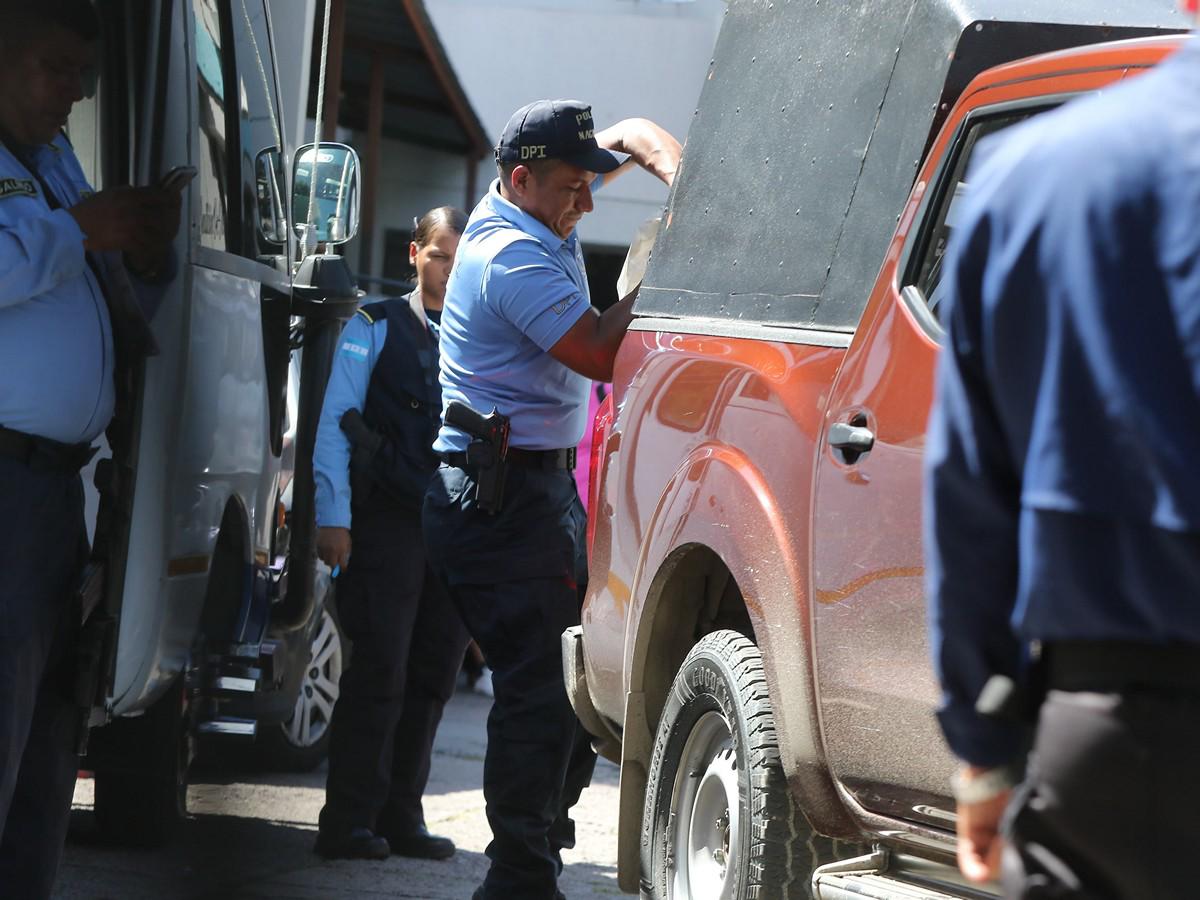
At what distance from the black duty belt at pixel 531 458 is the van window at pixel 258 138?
2.95 feet

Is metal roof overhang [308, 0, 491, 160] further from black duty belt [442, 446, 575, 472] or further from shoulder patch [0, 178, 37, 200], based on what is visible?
shoulder patch [0, 178, 37, 200]

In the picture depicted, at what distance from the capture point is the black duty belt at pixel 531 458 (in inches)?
193

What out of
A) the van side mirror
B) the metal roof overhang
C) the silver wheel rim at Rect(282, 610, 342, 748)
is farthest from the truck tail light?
the metal roof overhang

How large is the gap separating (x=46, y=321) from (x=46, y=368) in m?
0.11

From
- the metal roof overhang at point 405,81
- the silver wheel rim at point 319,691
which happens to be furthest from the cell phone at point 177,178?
the metal roof overhang at point 405,81

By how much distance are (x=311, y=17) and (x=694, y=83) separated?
13.9 meters

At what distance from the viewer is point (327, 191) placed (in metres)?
5.60

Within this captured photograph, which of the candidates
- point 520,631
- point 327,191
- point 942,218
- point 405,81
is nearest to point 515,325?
point 520,631

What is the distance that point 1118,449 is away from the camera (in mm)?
1804

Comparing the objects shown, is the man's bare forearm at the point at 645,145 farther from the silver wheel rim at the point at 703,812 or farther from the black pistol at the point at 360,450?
the silver wheel rim at the point at 703,812

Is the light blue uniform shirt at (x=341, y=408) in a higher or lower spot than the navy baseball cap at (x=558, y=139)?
lower

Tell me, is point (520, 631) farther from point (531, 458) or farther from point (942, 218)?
point (942, 218)

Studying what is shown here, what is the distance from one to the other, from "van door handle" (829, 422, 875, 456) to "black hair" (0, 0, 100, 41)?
2004 mm

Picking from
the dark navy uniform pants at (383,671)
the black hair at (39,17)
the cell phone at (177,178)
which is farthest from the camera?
the dark navy uniform pants at (383,671)
